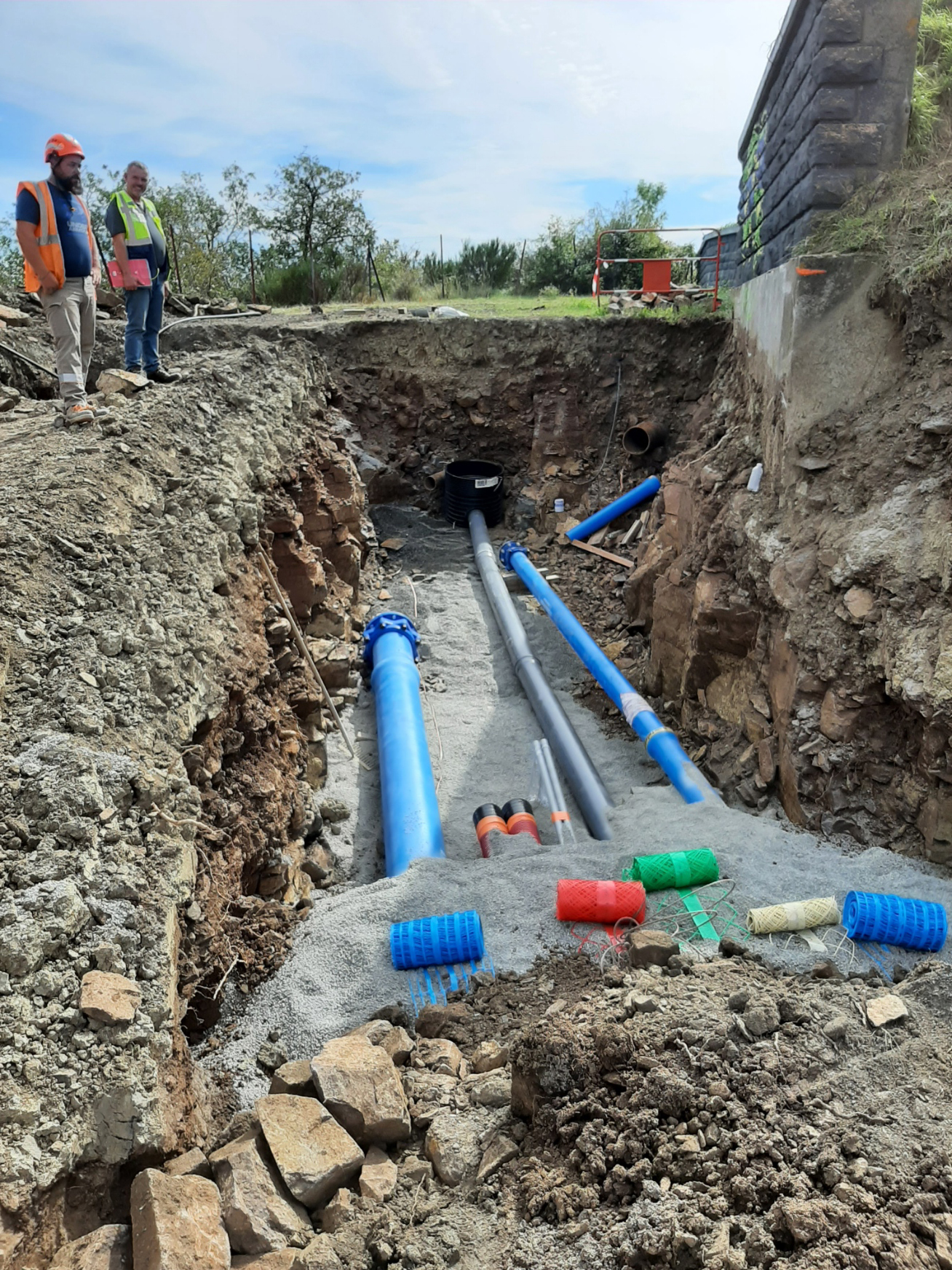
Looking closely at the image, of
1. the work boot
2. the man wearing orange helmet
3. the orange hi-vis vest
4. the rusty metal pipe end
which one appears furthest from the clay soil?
the rusty metal pipe end

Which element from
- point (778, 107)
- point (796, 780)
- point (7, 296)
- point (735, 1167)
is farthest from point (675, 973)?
point (7, 296)

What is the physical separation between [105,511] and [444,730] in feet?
11.6

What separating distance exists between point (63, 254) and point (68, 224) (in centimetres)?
19

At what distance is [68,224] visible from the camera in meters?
5.23

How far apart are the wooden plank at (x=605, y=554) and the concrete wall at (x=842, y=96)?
11.3 feet

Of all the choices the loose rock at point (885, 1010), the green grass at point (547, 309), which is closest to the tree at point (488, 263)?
the green grass at point (547, 309)

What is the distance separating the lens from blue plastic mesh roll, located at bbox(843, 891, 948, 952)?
3672 mm

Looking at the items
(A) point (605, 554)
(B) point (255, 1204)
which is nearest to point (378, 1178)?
(B) point (255, 1204)

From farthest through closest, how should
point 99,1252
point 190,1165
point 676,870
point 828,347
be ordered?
point 828,347 < point 676,870 < point 190,1165 < point 99,1252

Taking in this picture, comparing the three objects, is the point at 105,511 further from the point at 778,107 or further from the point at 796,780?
the point at 778,107

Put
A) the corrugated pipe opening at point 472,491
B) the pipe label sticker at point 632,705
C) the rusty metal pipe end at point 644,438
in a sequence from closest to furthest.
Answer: the pipe label sticker at point 632,705 → the rusty metal pipe end at point 644,438 → the corrugated pipe opening at point 472,491

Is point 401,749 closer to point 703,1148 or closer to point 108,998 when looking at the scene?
point 108,998

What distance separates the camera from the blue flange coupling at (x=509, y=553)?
980 cm

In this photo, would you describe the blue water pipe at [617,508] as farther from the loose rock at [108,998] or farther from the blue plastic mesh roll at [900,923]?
the loose rock at [108,998]
